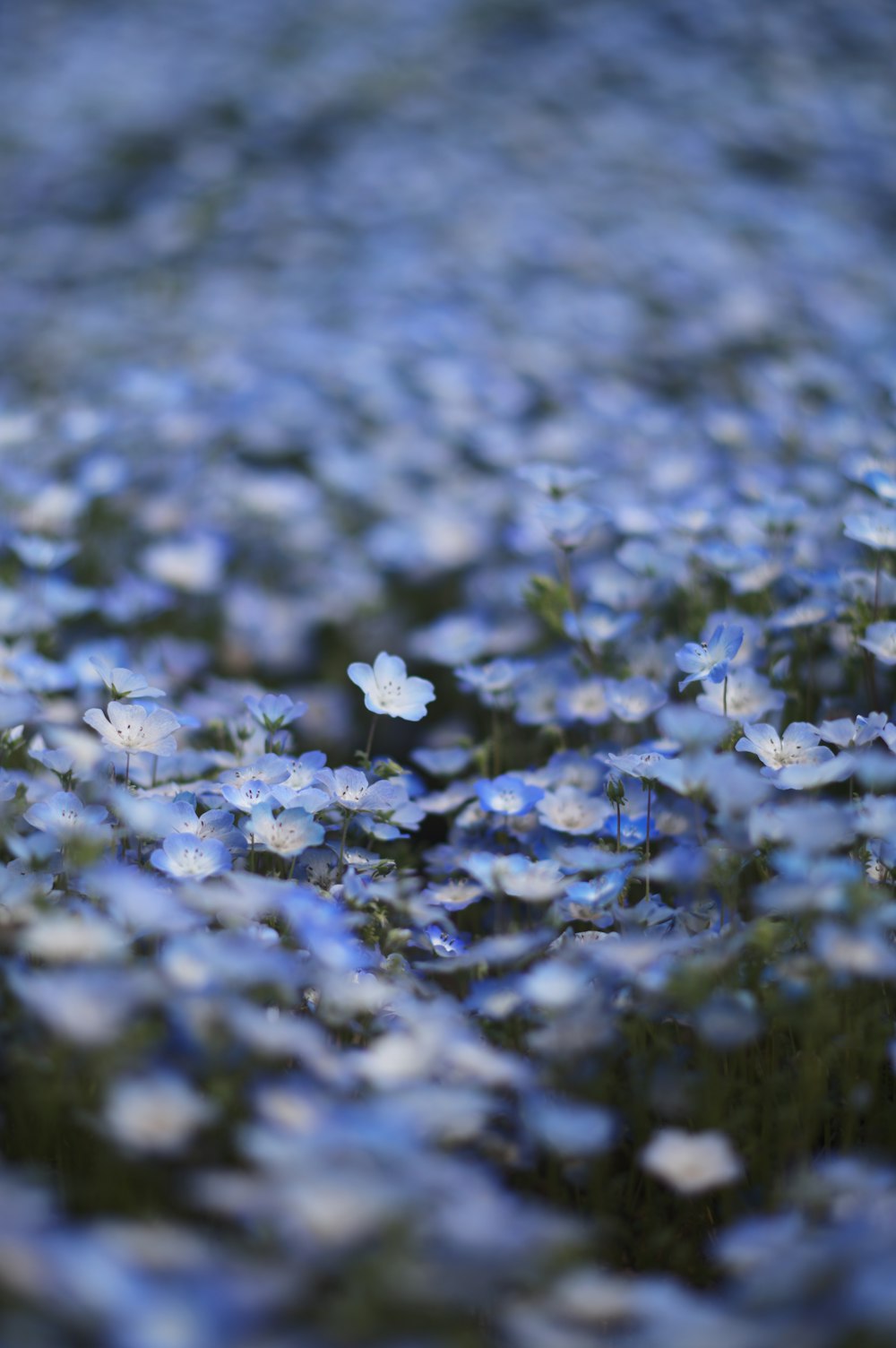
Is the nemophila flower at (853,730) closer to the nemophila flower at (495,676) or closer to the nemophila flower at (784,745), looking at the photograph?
the nemophila flower at (784,745)

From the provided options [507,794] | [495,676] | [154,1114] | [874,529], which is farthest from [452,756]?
[154,1114]

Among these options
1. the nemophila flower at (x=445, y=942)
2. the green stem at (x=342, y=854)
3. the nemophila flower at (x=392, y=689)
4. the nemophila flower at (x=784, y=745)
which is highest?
the nemophila flower at (x=784, y=745)

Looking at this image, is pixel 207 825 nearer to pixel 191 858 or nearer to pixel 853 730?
pixel 191 858

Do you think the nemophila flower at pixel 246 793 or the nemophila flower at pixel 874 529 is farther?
the nemophila flower at pixel 874 529

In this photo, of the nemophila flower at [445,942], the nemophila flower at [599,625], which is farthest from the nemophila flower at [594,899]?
the nemophila flower at [599,625]

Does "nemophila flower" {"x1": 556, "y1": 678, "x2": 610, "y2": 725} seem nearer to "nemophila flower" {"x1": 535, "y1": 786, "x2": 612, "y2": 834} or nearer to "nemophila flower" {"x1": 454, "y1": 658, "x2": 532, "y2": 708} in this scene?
"nemophila flower" {"x1": 454, "y1": 658, "x2": 532, "y2": 708}
